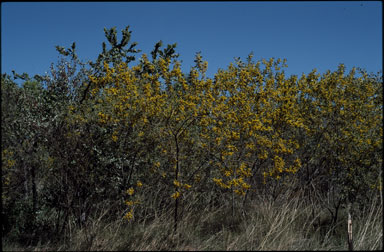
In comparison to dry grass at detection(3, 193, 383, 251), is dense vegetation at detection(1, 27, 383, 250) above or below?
above

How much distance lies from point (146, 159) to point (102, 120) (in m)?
0.84

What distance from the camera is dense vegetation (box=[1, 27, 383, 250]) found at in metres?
5.69

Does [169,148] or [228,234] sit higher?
[169,148]

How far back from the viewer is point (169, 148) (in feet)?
19.4

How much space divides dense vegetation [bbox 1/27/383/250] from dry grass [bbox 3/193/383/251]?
0.23 feet

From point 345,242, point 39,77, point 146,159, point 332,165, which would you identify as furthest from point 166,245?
point 39,77

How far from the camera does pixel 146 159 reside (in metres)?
5.97

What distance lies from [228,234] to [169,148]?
1394 mm

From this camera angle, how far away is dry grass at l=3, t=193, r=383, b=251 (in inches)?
196

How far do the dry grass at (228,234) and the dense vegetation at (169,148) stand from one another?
69 millimetres

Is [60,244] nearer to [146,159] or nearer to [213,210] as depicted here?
[146,159]

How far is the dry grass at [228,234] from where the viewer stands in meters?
4.97

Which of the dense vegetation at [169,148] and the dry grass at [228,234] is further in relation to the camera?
the dense vegetation at [169,148]

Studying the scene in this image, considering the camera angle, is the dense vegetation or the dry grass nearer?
the dry grass
